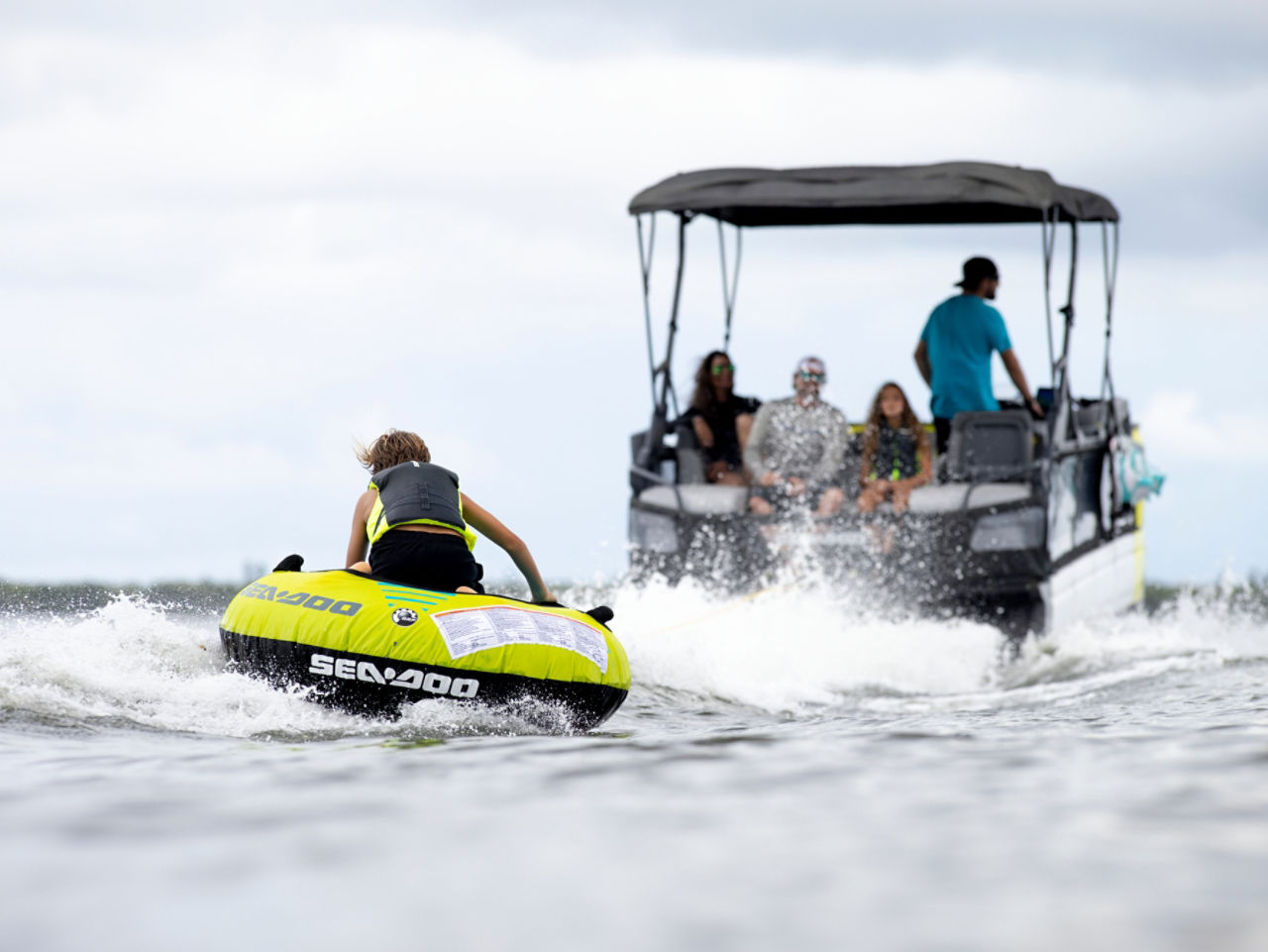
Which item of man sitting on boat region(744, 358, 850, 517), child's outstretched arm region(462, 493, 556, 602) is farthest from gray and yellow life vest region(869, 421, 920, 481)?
child's outstretched arm region(462, 493, 556, 602)

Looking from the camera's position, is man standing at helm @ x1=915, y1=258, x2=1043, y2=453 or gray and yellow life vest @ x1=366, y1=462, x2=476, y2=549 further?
man standing at helm @ x1=915, y1=258, x2=1043, y2=453

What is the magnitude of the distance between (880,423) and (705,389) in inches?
41.6

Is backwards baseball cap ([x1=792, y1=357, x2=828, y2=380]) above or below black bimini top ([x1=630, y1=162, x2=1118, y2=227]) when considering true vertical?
below

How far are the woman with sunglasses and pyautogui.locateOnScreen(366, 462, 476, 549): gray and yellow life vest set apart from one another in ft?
12.0

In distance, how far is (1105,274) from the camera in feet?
31.1

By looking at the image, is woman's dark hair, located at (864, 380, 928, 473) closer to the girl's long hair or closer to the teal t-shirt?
the girl's long hair

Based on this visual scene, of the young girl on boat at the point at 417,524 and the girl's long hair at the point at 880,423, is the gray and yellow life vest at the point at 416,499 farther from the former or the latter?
the girl's long hair at the point at 880,423

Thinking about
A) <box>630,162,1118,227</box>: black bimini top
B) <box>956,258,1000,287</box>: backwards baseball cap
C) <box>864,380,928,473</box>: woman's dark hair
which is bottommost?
<box>864,380,928,473</box>: woman's dark hair

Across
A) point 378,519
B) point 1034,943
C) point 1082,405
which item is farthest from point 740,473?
point 1034,943

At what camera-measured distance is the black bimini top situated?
26.2 ft

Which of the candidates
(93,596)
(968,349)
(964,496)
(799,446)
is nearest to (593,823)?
(93,596)

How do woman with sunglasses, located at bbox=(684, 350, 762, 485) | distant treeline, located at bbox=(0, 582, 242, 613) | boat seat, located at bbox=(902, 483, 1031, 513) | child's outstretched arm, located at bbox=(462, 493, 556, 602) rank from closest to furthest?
child's outstretched arm, located at bbox=(462, 493, 556, 602), distant treeline, located at bbox=(0, 582, 242, 613), boat seat, located at bbox=(902, 483, 1031, 513), woman with sunglasses, located at bbox=(684, 350, 762, 485)

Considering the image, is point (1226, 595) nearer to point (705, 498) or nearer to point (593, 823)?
point (705, 498)

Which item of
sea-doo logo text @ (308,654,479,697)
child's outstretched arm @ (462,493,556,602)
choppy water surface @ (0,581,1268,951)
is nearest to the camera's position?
choppy water surface @ (0,581,1268,951)
